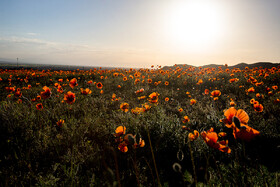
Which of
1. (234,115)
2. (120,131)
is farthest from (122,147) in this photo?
(234,115)

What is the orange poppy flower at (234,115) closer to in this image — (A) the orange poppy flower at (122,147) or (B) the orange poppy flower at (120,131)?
(B) the orange poppy flower at (120,131)

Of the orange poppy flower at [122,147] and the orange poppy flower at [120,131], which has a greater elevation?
the orange poppy flower at [120,131]

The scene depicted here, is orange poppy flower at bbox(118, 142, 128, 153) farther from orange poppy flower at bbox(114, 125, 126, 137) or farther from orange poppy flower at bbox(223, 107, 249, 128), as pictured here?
orange poppy flower at bbox(223, 107, 249, 128)

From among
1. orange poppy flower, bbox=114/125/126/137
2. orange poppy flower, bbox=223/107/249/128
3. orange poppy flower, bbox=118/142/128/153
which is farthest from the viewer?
orange poppy flower, bbox=118/142/128/153

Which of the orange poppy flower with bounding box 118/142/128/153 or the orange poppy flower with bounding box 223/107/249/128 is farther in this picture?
the orange poppy flower with bounding box 118/142/128/153

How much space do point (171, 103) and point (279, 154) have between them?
114 inches

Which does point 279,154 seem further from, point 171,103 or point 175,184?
point 171,103

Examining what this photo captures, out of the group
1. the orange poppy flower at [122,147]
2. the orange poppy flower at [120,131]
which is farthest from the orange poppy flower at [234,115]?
the orange poppy flower at [122,147]

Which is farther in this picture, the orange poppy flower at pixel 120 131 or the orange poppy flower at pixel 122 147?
the orange poppy flower at pixel 122 147

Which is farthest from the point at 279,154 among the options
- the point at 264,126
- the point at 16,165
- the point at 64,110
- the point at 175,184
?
the point at 64,110

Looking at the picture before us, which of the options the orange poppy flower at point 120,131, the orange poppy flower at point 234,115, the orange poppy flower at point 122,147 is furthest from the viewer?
the orange poppy flower at point 122,147

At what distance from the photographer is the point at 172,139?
7.83 ft

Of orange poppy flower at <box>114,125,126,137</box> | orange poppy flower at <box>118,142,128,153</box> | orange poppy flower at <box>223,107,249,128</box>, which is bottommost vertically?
orange poppy flower at <box>118,142,128,153</box>

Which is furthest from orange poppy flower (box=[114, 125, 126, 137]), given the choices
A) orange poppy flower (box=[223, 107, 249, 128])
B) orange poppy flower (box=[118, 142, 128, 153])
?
orange poppy flower (box=[223, 107, 249, 128])
